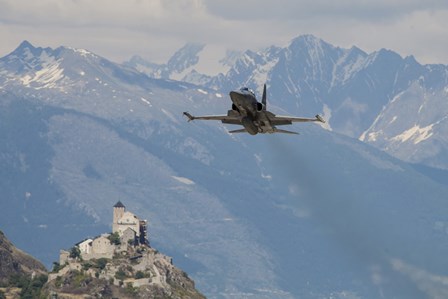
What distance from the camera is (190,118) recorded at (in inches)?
7475

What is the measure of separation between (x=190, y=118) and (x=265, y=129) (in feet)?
25.8

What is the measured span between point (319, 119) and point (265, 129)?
693 centimetres

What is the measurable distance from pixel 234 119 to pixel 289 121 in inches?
231

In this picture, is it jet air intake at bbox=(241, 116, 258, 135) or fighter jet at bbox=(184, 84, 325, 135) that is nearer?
fighter jet at bbox=(184, 84, 325, 135)

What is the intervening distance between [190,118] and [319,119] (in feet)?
45.2

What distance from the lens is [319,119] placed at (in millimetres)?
185875

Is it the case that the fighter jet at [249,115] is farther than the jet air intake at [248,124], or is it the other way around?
the jet air intake at [248,124]

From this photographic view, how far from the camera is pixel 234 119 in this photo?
188500 millimetres

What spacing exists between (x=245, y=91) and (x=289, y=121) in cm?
590

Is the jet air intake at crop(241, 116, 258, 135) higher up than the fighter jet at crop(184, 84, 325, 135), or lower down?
lower down

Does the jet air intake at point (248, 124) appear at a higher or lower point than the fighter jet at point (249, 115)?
lower

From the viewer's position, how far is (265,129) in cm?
19012

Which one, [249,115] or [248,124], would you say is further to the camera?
[249,115]

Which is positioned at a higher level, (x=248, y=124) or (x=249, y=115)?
(x=249, y=115)
